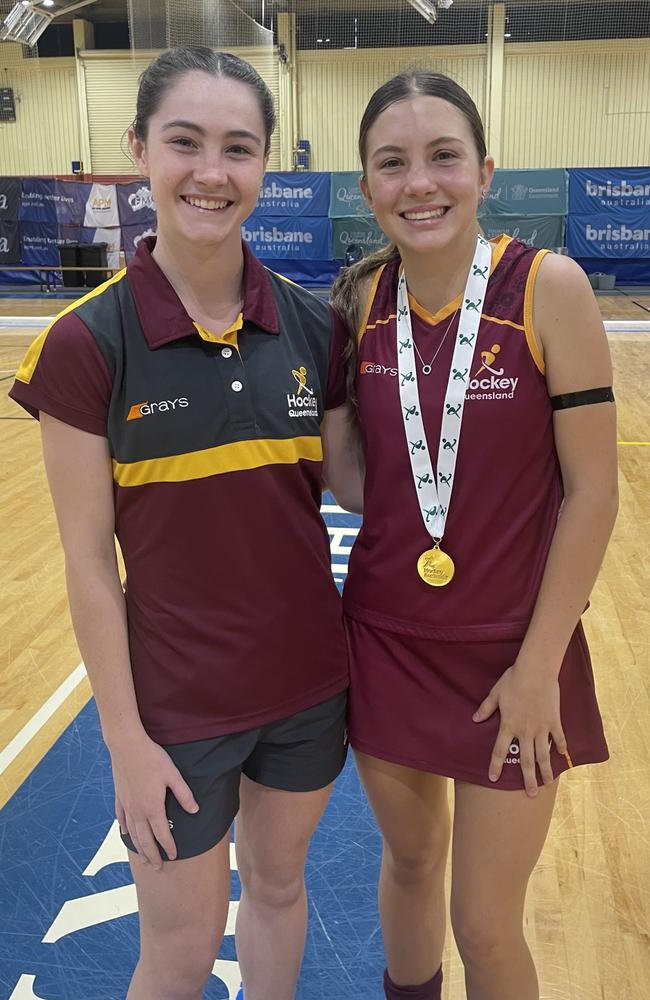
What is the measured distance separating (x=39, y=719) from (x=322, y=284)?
39.8ft

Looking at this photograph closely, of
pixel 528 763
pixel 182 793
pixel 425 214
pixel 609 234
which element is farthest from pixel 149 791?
pixel 609 234

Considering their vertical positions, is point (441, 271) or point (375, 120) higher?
point (375, 120)

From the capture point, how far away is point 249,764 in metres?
1.42

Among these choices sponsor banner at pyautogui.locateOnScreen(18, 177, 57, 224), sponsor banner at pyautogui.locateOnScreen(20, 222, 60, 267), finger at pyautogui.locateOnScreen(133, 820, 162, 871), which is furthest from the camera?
sponsor banner at pyautogui.locateOnScreen(20, 222, 60, 267)

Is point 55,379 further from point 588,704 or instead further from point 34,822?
point 34,822

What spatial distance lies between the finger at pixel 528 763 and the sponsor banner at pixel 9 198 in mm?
14898

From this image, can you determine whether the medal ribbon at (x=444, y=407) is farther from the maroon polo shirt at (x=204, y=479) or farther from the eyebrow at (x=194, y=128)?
the eyebrow at (x=194, y=128)

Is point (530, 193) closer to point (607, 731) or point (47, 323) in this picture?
point (47, 323)

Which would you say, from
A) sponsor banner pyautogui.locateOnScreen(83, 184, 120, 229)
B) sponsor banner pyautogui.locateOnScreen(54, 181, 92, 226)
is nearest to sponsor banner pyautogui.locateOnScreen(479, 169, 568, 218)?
sponsor banner pyautogui.locateOnScreen(83, 184, 120, 229)

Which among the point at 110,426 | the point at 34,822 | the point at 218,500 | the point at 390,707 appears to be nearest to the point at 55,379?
the point at 110,426

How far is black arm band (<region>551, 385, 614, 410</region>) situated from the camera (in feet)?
4.19

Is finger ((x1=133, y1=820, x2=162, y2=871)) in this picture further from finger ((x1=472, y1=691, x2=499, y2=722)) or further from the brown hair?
the brown hair

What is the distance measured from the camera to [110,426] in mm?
1218

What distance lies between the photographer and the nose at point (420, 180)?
1.32 m
